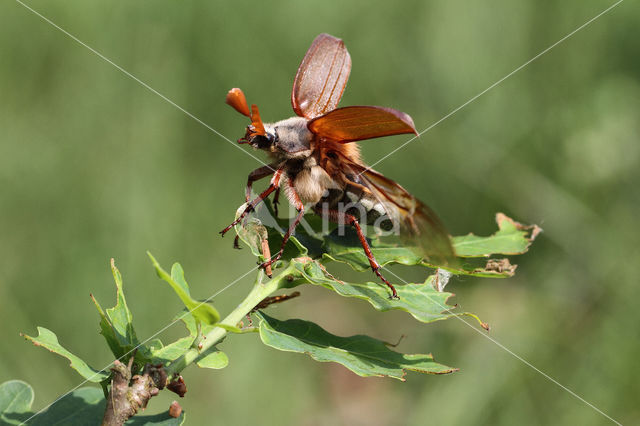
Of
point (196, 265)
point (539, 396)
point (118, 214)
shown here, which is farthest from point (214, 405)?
point (539, 396)

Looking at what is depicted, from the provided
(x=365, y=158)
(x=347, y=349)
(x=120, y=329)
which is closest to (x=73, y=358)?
(x=120, y=329)

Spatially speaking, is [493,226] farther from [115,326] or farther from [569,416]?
[115,326]

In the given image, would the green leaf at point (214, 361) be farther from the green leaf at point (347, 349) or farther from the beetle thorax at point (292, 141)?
the beetle thorax at point (292, 141)

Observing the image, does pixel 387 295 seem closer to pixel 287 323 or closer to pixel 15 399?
pixel 287 323

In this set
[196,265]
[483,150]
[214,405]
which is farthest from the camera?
[483,150]

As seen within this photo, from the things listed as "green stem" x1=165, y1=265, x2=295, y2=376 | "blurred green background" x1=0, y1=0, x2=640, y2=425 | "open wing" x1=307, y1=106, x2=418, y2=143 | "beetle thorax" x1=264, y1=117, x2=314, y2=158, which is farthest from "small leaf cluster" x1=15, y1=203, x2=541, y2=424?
"blurred green background" x1=0, y1=0, x2=640, y2=425

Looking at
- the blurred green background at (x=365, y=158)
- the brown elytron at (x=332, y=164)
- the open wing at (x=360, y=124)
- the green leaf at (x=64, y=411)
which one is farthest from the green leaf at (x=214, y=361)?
the blurred green background at (x=365, y=158)
